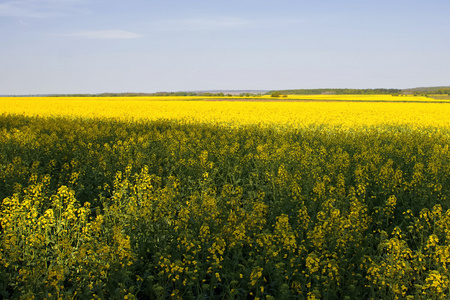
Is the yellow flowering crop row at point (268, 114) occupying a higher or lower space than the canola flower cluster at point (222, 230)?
higher

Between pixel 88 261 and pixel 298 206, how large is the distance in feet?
14.2

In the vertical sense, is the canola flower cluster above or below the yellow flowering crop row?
below

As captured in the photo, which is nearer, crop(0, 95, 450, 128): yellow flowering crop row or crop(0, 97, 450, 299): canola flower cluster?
crop(0, 97, 450, 299): canola flower cluster

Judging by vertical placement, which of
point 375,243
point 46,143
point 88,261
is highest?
point 46,143

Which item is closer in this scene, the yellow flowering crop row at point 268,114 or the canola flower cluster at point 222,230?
the canola flower cluster at point 222,230

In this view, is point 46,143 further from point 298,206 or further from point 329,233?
point 329,233

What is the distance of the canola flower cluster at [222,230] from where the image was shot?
475cm

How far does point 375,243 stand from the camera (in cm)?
685

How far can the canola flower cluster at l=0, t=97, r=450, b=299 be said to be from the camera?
15.6 ft

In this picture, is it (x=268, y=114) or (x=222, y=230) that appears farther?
(x=268, y=114)

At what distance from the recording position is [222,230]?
5.62 m

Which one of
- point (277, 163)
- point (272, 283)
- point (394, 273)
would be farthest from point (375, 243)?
point (277, 163)

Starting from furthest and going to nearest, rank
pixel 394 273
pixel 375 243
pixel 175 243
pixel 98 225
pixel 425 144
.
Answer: pixel 425 144, pixel 375 243, pixel 175 243, pixel 98 225, pixel 394 273

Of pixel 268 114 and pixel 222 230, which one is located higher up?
pixel 268 114
